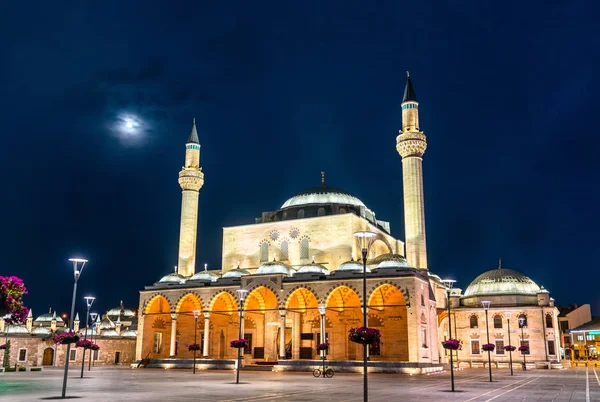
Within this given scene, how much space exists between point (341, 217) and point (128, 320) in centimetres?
4493

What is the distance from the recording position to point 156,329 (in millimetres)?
50500

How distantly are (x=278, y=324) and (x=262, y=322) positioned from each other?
4815 mm

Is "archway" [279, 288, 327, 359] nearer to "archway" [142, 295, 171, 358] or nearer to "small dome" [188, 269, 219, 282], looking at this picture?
"small dome" [188, 269, 219, 282]

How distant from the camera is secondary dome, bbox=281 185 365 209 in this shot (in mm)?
53250

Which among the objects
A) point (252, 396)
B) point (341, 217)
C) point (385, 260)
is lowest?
point (252, 396)

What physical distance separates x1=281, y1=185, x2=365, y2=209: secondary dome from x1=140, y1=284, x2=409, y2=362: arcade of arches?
10592 millimetres

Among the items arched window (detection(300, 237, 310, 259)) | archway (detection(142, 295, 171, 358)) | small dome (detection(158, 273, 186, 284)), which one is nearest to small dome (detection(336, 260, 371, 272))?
arched window (detection(300, 237, 310, 259))

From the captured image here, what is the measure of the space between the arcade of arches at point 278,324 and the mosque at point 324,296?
90mm

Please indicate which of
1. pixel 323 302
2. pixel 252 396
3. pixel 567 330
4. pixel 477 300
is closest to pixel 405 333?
pixel 323 302

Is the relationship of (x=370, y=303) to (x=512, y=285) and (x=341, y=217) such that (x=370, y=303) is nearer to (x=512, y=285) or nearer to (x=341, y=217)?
(x=341, y=217)

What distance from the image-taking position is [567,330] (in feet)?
258

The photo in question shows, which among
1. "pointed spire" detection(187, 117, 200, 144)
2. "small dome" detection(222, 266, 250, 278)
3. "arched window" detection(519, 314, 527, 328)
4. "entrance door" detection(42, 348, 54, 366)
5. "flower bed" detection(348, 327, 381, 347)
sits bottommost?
"entrance door" detection(42, 348, 54, 366)

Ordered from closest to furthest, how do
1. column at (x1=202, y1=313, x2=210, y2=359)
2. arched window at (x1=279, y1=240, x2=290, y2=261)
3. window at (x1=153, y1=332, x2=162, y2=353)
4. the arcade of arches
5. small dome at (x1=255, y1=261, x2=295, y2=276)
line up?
the arcade of arches → small dome at (x1=255, y1=261, x2=295, y2=276) → column at (x1=202, y1=313, x2=210, y2=359) → arched window at (x1=279, y1=240, x2=290, y2=261) → window at (x1=153, y1=332, x2=162, y2=353)

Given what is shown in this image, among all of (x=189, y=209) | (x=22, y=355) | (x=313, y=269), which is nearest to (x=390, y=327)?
(x=313, y=269)
